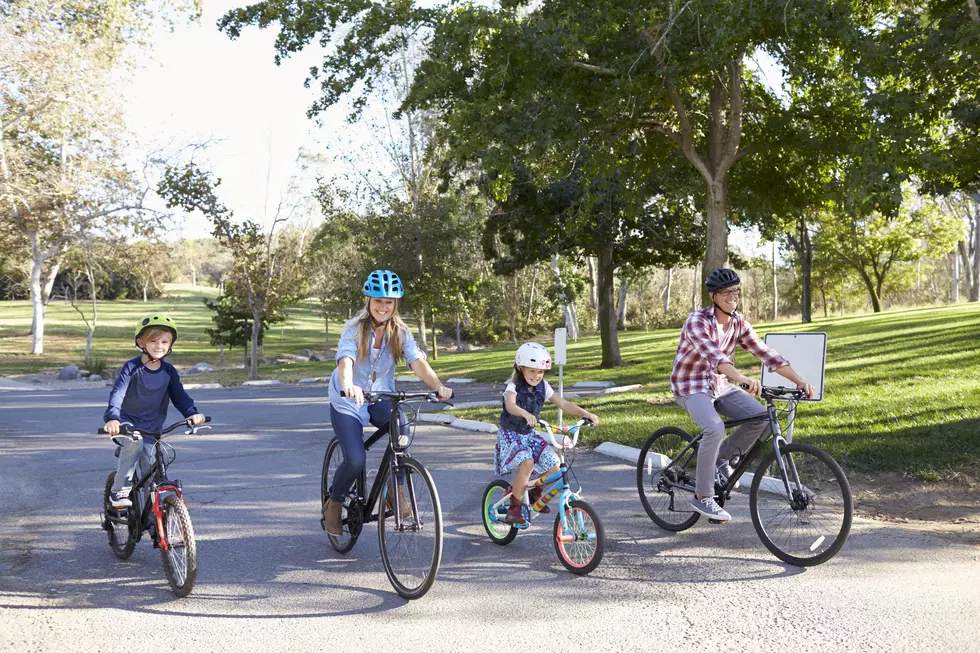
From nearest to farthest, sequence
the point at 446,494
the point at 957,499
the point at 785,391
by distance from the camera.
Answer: the point at 785,391 < the point at 957,499 < the point at 446,494

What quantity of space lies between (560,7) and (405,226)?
57.6 feet

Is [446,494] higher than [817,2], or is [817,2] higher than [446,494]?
[817,2]

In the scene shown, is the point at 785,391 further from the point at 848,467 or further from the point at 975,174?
the point at 975,174

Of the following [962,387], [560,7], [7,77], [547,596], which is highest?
[7,77]

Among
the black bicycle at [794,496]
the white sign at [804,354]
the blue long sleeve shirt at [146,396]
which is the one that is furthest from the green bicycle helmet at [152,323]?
the white sign at [804,354]

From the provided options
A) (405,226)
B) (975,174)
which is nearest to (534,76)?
(975,174)

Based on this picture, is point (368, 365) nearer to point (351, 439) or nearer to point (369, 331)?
point (369, 331)

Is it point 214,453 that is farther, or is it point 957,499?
point 214,453

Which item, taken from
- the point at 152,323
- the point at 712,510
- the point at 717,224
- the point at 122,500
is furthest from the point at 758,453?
the point at 717,224

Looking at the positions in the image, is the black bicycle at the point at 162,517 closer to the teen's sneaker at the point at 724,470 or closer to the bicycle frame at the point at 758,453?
the bicycle frame at the point at 758,453

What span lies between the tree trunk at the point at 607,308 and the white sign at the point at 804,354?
47.0 feet

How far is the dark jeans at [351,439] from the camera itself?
5562 mm

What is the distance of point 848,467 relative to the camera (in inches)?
337

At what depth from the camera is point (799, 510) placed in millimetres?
5676
